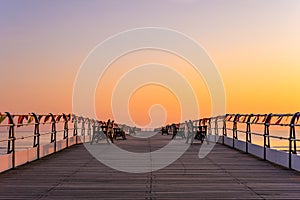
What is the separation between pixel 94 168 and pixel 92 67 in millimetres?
21222

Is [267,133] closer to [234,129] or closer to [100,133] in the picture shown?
[234,129]

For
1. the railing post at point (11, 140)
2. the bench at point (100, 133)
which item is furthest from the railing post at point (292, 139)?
the bench at point (100, 133)

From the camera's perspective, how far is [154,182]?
9.48 metres

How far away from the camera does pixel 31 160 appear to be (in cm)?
1366

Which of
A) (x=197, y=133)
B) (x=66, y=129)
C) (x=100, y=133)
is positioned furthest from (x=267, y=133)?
(x=197, y=133)

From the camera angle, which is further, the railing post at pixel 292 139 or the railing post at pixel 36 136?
the railing post at pixel 36 136

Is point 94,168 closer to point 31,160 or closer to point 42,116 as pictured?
point 31,160

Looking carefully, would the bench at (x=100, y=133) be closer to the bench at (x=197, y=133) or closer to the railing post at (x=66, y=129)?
the railing post at (x=66, y=129)

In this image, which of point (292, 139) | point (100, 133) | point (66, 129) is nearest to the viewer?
point (292, 139)

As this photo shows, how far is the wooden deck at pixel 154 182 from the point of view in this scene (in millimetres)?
8070

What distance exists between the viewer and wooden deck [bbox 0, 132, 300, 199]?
318 inches

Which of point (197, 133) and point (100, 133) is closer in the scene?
point (100, 133)

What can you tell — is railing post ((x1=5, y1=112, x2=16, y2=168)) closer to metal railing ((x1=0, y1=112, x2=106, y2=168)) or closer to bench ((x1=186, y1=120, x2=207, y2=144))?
metal railing ((x1=0, y1=112, x2=106, y2=168))

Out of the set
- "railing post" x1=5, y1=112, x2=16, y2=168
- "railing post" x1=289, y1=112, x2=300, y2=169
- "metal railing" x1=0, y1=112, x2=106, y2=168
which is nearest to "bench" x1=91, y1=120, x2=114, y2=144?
"metal railing" x1=0, y1=112, x2=106, y2=168
